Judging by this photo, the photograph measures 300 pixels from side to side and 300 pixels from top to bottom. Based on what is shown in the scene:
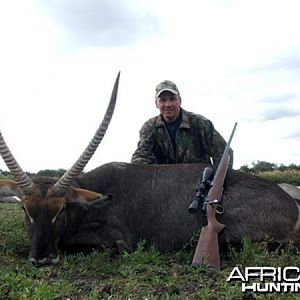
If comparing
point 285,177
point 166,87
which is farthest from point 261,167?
point 166,87

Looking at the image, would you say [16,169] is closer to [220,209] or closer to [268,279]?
[220,209]

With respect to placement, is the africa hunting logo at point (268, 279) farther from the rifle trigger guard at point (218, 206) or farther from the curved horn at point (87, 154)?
the curved horn at point (87, 154)

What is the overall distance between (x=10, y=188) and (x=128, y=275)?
184cm

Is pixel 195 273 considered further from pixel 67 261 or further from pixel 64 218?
pixel 64 218

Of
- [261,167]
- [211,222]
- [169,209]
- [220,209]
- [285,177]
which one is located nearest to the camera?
[211,222]

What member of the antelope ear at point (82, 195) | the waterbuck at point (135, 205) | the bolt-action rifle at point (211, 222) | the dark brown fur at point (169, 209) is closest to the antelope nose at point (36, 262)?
the waterbuck at point (135, 205)

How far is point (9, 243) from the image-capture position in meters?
5.61

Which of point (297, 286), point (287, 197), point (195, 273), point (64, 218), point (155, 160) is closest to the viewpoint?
point (297, 286)

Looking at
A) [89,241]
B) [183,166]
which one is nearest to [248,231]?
[183,166]

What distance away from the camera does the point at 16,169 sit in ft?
17.2

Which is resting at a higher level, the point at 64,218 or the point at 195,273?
the point at 64,218

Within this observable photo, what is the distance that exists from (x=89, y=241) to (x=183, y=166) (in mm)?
1355

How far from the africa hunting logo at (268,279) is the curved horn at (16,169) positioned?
207cm

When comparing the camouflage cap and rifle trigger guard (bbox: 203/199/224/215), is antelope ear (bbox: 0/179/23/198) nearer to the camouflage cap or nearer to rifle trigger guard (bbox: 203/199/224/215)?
rifle trigger guard (bbox: 203/199/224/215)
